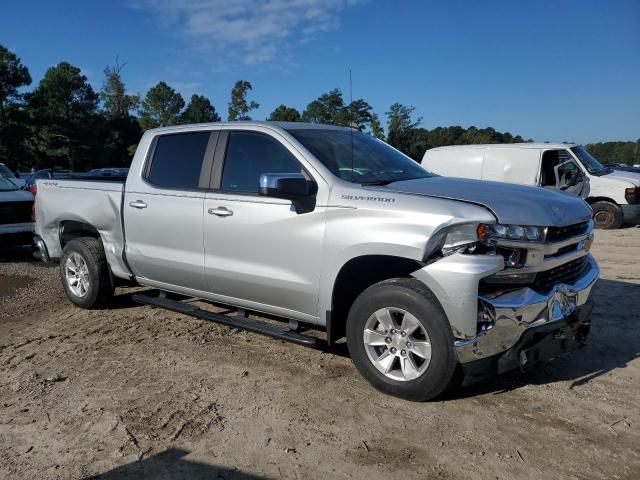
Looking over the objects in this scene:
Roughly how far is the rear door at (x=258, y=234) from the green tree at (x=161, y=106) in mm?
66504

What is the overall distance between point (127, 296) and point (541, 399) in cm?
488

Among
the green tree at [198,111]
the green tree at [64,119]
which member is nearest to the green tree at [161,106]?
the green tree at [198,111]

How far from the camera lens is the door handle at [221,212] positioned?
4519 mm

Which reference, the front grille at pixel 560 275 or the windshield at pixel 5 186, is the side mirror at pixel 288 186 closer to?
the front grille at pixel 560 275

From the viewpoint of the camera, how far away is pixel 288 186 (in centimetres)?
385

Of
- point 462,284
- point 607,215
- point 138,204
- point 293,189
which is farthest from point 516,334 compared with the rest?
point 607,215

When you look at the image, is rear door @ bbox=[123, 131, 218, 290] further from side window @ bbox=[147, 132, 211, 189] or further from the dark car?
the dark car

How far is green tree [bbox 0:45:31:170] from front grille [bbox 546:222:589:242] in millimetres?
52453

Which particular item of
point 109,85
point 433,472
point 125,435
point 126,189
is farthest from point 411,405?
point 109,85

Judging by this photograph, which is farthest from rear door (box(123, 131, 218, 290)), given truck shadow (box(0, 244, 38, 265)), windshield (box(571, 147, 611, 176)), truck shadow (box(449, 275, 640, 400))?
windshield (box(571, 147, 611, 176))

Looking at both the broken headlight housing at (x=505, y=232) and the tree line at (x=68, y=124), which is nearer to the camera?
the broken headlight housing at (x=505, y=232)

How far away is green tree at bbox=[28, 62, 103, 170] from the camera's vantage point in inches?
1973

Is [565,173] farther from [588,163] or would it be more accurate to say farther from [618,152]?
[618,152]

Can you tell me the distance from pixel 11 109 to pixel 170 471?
53594mm
